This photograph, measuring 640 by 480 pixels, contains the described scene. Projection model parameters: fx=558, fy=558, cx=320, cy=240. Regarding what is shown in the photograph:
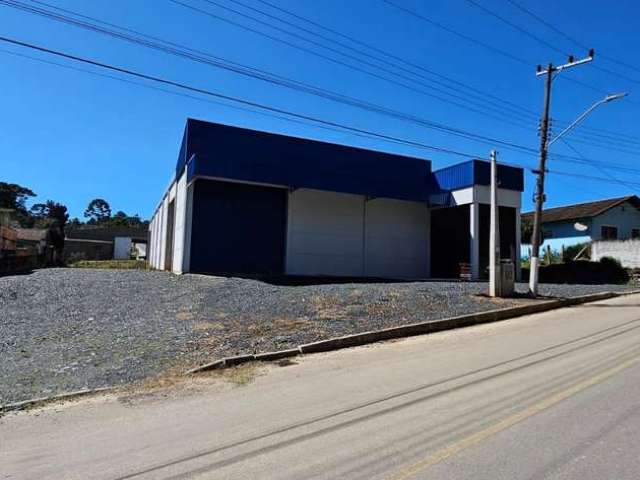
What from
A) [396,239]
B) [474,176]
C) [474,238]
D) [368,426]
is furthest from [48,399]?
[474,176]

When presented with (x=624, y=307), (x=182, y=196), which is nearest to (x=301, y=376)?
(x=624, y=307)

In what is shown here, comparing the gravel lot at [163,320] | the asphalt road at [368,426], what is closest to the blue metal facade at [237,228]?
the gravel lot at [163,320]

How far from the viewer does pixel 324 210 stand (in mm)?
28766

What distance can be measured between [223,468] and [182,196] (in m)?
23.3

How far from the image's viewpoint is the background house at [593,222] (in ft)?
143

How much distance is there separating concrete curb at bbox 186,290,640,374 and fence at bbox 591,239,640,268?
58.7 feet

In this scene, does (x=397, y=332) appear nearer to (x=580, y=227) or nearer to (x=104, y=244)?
(x=580, y=227)

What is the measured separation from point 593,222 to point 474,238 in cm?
1873

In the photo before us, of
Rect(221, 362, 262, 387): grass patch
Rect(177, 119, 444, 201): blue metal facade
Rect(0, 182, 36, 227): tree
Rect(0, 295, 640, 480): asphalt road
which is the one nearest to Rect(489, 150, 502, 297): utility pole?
Rect(177, 119, 444, 201): blue metal facade

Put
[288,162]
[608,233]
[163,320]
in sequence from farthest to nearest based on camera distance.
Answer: [608,233] → [288,162] → [163,320]

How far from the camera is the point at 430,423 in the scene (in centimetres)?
598

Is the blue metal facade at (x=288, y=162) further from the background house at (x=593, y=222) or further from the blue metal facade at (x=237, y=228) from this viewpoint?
the background house at (x=593, y=222)

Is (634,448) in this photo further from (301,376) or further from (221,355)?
(221,355)

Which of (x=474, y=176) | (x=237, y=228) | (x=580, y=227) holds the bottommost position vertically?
(x=237, y=228)
